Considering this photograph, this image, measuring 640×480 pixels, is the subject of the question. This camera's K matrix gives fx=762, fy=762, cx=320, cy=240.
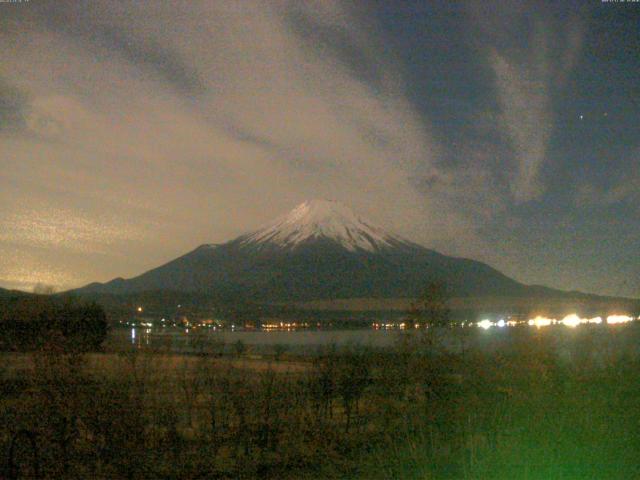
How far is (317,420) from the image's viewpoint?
11398 millimetres

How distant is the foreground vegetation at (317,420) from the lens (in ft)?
26.3

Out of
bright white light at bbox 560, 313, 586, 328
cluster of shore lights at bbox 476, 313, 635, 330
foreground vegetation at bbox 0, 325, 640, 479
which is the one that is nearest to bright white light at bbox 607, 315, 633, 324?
cluster of shore lights at bbox 476, 313, 635, 330

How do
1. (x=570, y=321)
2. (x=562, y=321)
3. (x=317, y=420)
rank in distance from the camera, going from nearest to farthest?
(x=317, y=420)
(x=562, y=321)
(x=570, y=321)

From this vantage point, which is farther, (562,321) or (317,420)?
(562,321)

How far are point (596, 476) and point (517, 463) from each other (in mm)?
814

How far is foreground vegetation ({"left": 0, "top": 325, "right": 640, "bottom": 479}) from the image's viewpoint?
8.02 metres

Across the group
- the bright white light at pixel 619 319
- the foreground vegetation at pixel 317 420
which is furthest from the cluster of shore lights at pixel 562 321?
the foreground vegetation at pixel 317 420

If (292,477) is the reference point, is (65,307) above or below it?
above

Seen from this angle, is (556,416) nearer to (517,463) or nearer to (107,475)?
(517,463)

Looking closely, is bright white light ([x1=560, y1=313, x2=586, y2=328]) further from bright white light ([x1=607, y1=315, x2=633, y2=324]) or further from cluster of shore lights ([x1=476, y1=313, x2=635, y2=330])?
bright white light ([x1=607, y1=315, x2=633, y2=324])

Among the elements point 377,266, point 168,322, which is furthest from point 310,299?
point 168,322

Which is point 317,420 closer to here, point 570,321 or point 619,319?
point 619,319

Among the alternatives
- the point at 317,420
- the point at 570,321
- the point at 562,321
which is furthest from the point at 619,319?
the point at 317,420

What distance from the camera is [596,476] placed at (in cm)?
752
